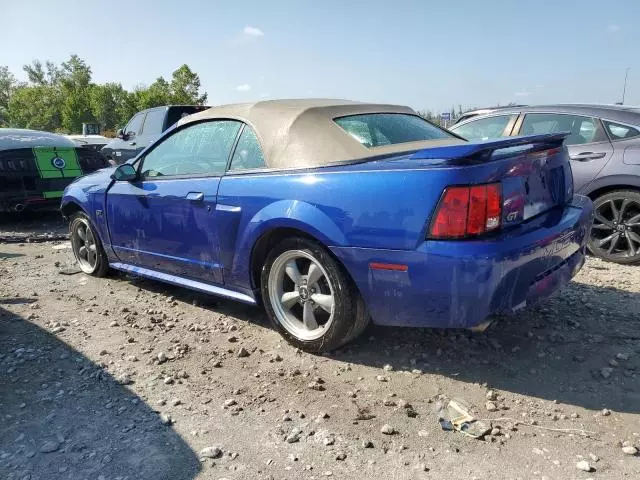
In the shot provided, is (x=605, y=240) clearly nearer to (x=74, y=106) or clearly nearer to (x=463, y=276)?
(x=463, y=276)

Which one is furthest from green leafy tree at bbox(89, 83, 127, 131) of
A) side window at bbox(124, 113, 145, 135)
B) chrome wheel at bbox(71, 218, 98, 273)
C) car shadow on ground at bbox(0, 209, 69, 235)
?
chrome wheel at bbox(71, 218, 98, 273)

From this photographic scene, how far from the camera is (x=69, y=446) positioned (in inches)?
99.8

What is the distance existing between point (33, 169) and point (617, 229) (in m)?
7.33

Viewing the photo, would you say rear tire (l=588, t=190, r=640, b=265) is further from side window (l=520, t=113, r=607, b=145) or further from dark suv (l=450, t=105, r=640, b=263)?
side window (l=520, t=113, r=607, b=145)

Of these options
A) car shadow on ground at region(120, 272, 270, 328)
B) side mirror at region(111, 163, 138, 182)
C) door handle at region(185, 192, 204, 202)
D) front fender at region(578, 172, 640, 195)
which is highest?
side mirror at region(111, 163, 138, 182)

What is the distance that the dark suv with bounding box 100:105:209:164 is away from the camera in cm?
1131

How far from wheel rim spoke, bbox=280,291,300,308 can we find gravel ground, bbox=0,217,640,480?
1.00ft

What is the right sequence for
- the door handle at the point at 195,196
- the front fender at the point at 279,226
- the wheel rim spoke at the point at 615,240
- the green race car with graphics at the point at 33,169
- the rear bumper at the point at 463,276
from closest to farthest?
the rear bumper at the point at 463,276
the front fender at the point at 279,226
the door handle at the point at 195,196
the wheel rim spoke at the point at 615,240
the green race car with graphics at the point at 33,169

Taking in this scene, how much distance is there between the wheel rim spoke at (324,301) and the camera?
3244 mm

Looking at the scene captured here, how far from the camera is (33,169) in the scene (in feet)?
24.7

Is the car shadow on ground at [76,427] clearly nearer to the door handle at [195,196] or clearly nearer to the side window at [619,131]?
the door handle at [195,196]

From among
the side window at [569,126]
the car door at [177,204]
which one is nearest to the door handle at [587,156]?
the side window at [569,126]

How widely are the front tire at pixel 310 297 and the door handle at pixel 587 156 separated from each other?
3.57 m

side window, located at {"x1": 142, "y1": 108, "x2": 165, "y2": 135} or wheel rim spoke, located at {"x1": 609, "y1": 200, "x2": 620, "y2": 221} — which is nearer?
wheel rim spoke, located at {"x1": 609, "y1": 200, "x2": 620, "y2": 221}
